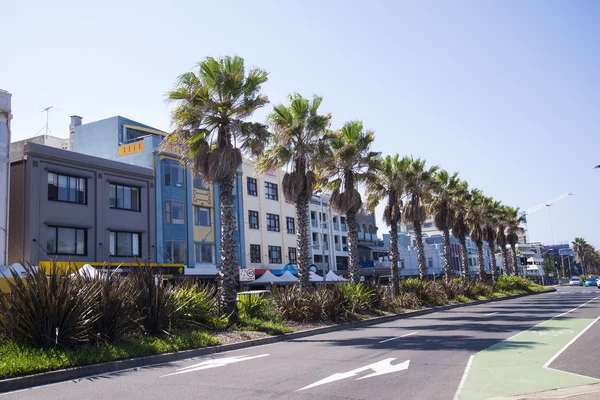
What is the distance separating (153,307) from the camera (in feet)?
46.6

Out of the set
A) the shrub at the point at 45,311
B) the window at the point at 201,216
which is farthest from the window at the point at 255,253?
the shrub at the point at 45,311

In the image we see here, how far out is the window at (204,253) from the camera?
128ft

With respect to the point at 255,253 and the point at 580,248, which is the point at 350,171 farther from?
the point at 580,248

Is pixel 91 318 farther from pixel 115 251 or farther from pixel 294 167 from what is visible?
pixel 115 251

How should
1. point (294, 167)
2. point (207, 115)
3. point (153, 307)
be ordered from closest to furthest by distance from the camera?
point (153, 307) → point (207, 115) → point (294, 167)

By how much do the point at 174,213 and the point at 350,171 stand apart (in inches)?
612

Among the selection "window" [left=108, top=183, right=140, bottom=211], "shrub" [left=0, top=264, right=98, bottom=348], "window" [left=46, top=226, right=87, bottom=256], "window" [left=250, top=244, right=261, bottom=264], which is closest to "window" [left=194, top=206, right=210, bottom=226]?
"window" [left=108, top=183, right=140, bottom=211]

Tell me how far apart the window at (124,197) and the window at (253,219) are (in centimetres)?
1348

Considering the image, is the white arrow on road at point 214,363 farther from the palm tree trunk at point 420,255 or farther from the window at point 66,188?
the palm tree trunk at point 420,255

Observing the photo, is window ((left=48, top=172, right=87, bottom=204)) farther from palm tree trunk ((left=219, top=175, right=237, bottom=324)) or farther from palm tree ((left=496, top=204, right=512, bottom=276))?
palm tree ((left=496, top=204, right=512, bottom=276))

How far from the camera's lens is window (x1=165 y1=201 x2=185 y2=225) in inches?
1453

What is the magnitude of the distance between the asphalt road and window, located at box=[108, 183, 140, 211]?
20541 mm

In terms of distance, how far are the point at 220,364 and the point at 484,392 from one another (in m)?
5.85

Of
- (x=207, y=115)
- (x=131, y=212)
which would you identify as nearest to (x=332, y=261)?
(x=131, y=212)
